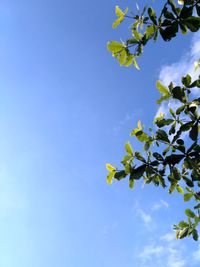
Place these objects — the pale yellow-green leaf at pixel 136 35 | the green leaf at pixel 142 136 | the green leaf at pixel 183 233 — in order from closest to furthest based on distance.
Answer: the green leaf at pixel 142 136 < the pale yellow-green leaf at pixel 136 35 < the green leaf at pixel 183 233

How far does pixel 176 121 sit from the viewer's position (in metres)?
5.37

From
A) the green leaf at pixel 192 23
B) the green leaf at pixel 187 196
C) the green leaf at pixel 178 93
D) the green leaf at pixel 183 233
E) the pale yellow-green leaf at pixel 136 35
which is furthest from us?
the green leaf at pixel 183 233

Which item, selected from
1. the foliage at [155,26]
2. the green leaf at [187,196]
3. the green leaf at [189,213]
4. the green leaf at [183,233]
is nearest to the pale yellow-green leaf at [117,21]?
the foliage at [155,26]

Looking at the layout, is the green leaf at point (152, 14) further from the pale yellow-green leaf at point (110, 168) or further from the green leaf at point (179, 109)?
the pale yellow-green leaf at point (110, 168)

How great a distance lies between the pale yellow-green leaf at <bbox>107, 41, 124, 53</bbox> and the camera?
566cm

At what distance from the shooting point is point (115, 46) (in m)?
5.71

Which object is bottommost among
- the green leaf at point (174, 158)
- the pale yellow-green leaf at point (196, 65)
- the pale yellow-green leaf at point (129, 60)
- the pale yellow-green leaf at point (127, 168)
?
the green leaf at point (174, 158)

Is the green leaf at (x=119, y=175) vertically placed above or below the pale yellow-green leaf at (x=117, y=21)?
below

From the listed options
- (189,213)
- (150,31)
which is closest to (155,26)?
(150,31)

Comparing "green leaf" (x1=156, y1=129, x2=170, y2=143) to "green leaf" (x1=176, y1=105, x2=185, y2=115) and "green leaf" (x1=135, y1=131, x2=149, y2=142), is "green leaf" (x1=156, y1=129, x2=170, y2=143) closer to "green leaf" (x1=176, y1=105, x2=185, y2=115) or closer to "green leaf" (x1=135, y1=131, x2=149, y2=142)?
"green leaf" (x1=135, y1=131, x2=149, y2=142)

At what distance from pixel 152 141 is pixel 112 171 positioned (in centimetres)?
74

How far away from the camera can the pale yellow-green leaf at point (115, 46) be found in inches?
223

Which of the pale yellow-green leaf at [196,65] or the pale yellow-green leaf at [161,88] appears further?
the pale yellow-green leaf at [196,65]

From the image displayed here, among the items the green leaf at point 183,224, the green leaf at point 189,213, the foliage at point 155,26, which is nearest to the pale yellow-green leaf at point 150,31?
the foliage at point 155,26
